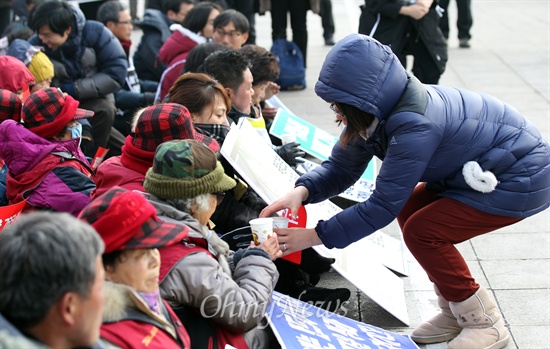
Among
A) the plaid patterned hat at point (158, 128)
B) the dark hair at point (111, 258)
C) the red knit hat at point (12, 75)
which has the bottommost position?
the red knit hat at point (12, 75)

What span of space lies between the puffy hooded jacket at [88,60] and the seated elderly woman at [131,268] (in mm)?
4110

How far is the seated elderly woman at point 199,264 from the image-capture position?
2.82 m

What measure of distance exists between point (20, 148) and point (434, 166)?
200cm

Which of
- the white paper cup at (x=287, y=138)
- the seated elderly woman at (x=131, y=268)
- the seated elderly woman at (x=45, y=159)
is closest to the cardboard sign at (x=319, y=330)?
the seated elderly woman at (x=131, y=268)

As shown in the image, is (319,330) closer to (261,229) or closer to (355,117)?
(261,229)

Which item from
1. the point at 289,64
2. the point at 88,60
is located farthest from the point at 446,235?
the point at 289,64

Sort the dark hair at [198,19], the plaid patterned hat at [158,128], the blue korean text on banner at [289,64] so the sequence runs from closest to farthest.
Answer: the plaid patterned hat at [158,128], the dark hair at [198,19], the blue korean text on banner at [289,64]

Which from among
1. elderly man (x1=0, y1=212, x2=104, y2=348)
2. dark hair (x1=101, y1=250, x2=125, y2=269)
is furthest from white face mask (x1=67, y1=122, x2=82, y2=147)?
elderly man (x1=0, y1=212, x2=104, y2=348)

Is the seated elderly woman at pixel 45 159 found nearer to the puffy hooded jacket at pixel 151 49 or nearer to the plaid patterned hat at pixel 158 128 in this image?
the plaid patterned hat at pixel 158 128

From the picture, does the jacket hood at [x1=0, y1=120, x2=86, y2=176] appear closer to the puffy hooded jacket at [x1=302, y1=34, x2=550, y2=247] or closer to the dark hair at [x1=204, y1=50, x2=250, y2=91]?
the dark hair at [x1=204, y1=50, x2=250, y2=91]

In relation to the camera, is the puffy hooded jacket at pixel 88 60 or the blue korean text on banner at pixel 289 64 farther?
the blue korean text on banner at pixel 289 64

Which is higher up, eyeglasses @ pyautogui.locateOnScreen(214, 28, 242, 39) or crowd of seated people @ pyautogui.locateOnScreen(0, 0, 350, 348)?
crowd of seated people @ pyautogui.locateOnScreen(0, 0, 350, 348)

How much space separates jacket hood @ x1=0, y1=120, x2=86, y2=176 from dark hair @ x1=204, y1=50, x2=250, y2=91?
52.0 inches

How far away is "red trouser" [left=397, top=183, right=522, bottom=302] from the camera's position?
3594mm
